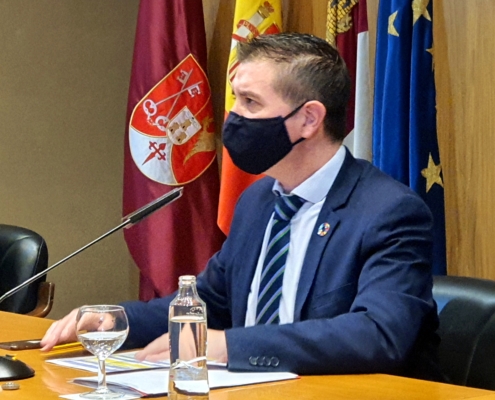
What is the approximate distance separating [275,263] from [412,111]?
1154 millimetres

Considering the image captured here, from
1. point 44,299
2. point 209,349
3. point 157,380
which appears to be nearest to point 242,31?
point 44,299

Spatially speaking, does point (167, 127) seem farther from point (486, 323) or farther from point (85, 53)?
point (486, 323)

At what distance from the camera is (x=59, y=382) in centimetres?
162

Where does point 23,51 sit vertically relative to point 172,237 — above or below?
above

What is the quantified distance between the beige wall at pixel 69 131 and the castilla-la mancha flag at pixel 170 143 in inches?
22.4

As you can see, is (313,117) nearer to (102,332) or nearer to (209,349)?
(209,349)

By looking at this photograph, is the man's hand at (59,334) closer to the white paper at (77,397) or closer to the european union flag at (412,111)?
the white paper at (77,397)

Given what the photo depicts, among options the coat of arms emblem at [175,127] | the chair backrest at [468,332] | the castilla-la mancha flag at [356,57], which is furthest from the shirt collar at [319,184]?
the coat of arms emblem at [175,127]

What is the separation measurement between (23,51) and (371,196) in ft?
9.27

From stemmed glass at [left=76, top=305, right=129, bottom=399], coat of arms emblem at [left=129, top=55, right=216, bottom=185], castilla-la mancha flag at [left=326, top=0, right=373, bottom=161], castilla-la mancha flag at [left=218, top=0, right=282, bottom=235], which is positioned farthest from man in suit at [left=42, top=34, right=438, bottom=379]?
coat of arms emblem at [left=129, top=55, right=216, bottom=185]

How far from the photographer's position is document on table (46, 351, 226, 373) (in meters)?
1.73

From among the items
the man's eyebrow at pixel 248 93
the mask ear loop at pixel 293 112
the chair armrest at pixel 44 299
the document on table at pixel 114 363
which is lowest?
the chair armrest at pixel 44 299

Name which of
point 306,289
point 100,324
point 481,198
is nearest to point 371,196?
point 306,289

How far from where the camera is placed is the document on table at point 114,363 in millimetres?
1729
